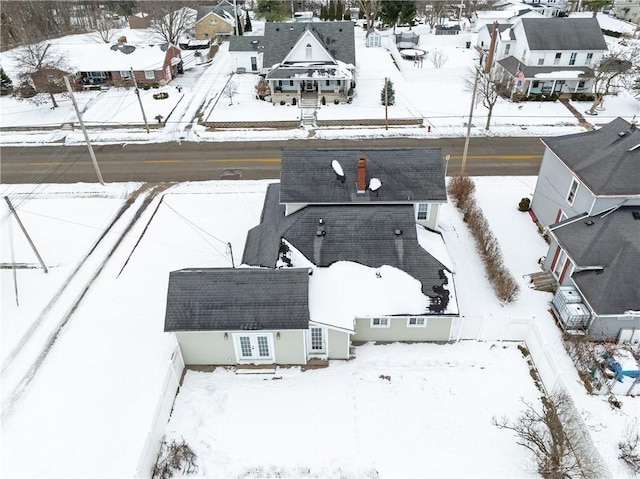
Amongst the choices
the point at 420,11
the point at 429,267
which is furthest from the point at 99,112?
the point at 420,11

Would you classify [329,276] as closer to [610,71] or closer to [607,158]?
[607,158]

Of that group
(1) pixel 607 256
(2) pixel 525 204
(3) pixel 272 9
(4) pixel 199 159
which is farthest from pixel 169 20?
(1) pixel 607 256

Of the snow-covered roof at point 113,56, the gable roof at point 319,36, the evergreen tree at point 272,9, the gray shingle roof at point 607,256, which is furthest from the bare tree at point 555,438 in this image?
the evergreen tree at point 272,9

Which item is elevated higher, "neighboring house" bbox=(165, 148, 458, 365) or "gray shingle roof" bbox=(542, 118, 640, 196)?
"gray shingle roof" bbox=(542, 118, 640, 196)

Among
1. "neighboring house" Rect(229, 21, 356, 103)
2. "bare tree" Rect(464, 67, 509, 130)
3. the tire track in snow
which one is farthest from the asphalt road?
"neighboring house" Rect(229, 21, 356, 103)

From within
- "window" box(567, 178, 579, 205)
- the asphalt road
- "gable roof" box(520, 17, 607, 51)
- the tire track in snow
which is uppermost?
"gable roof" box(520, 17, 607, 51)

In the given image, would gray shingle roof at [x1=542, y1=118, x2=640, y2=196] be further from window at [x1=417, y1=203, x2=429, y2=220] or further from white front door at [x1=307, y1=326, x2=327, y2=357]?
white front door at [x1=307, y1=326, x2=327, y2=357]

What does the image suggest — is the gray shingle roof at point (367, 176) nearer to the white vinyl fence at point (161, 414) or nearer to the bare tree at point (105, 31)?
the white vinyl fence at point (161, 414)

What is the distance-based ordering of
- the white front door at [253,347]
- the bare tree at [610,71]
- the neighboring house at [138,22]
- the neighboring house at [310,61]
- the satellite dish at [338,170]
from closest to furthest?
the white front door at [253,347]
the satellite dish at [338,170]
the bare tree at [610,71]
the neighboring house at [310,61]
the neighboring house at [138,22]
